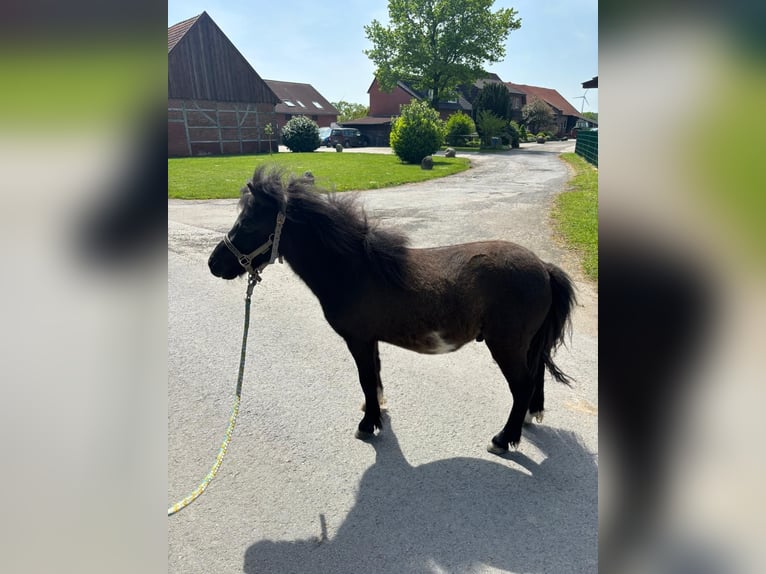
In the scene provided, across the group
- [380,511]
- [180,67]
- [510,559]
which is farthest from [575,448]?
[180,67]

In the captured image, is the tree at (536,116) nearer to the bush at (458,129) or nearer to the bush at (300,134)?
the bush at (458,129)

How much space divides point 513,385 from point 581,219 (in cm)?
833

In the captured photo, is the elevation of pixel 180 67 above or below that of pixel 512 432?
above

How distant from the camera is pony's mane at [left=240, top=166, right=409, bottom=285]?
317 cm

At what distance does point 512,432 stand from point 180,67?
104 feet

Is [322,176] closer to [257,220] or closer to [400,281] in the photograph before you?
[257,220]

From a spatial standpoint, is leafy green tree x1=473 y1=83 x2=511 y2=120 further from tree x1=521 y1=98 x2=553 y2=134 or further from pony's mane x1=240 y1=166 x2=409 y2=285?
pony's mane x1=240 y1=166 x2=409 y2=285

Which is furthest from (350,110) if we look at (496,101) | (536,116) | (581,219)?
(581,219)

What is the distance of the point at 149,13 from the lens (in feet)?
2.70

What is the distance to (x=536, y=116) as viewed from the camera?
56.6 m

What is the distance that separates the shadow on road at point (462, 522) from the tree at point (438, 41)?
51081 mm

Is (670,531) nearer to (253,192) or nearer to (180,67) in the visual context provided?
(253,192)

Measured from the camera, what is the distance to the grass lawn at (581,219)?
7.80m

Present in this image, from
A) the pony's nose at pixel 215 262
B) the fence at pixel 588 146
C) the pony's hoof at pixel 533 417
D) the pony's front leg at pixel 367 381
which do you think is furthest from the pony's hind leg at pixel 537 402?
the fence at pixel 588 146
